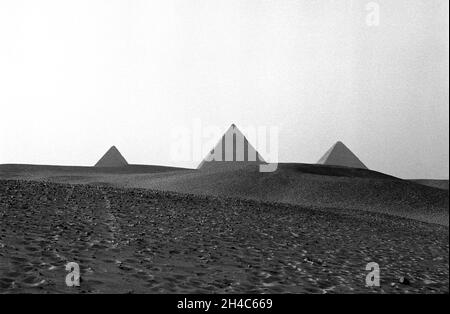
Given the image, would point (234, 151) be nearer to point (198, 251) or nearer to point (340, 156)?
point (340, 156)

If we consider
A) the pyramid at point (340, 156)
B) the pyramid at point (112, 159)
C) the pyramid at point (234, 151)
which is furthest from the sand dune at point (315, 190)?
the pyramid at point (112, 159)

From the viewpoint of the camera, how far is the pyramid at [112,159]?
8981 centimetres

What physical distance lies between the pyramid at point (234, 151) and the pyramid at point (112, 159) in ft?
82.6

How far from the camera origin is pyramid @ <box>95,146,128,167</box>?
295ft

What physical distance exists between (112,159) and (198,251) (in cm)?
8348

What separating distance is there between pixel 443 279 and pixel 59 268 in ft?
24.0

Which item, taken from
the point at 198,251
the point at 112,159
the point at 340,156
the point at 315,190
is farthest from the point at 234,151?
the point at 198,251

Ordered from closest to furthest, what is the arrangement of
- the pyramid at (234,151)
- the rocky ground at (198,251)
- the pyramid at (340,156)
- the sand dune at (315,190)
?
the rocky ground at (198,251), the sand dune at (315,190), the pyramid at (234,151), the pyramid at (340,156)

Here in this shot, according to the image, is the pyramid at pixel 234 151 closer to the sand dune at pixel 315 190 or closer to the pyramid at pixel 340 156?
the pyramid at pixel 340 156

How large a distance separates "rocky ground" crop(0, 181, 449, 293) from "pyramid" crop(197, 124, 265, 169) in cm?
5298

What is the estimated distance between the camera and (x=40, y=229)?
39.0 ft

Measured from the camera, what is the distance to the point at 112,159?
91250 mm

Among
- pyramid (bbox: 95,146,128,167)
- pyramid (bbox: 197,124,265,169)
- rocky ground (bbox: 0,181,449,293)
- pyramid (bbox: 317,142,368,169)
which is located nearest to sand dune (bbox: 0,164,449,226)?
rocky ground (bbox: 0,181,449,293)

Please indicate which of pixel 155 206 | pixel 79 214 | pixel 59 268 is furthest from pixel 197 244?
pixel 155 206
